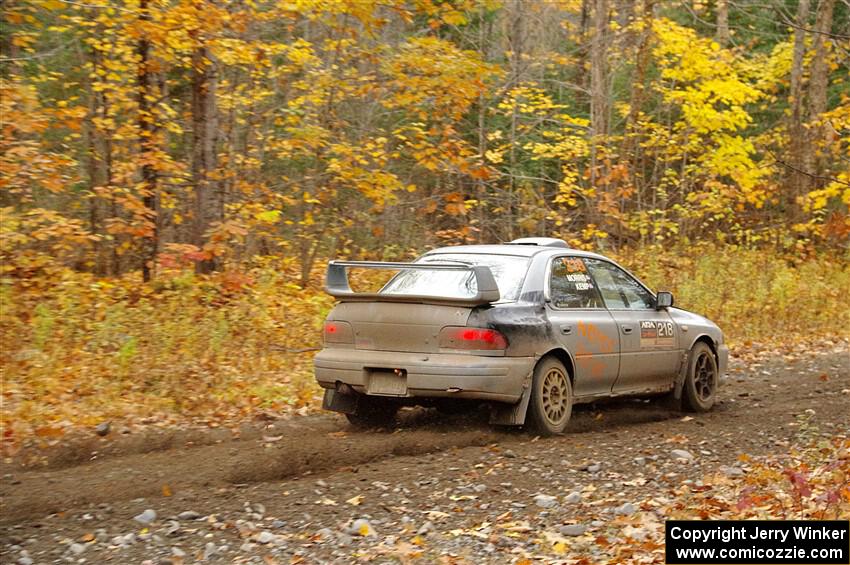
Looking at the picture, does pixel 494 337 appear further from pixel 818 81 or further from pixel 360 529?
pixel 818 81

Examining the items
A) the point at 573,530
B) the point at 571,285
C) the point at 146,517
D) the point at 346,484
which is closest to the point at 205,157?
the point at 571,285

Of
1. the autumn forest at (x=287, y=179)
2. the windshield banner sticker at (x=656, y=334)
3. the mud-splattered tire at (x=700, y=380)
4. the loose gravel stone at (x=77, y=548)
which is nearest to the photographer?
the loose gravel stone at (x=77, y=548)

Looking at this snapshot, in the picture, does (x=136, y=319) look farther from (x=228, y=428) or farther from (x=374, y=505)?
(x=374, y=505)

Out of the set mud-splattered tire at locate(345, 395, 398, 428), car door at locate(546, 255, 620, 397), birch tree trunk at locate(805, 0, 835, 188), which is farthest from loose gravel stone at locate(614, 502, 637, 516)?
birch tree trunk at locate(805, 0, 835, 188)

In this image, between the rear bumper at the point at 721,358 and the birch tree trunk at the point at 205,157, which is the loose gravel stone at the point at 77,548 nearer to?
the rear bumper at the point at 721,358

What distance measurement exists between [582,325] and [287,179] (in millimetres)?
9861

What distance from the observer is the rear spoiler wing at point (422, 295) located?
8.15 m

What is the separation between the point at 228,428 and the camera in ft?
30.7

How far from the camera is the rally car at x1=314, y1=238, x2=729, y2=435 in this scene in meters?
8.23

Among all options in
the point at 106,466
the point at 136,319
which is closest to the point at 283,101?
the point at 136,319

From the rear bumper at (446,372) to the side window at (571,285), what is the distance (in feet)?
2.90

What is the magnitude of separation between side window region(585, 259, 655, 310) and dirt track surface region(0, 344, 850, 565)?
1189 mm

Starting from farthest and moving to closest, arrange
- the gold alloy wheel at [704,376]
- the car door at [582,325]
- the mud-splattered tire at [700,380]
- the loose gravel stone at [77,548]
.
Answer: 1. the gold alloy wheel at [704,376]
2. the mud-splattered tire at [700,380]
3. the car door at [582,325]
4. the loose gravel stone at [77,548]

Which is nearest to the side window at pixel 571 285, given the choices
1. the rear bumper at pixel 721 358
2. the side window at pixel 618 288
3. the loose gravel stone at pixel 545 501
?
the side window at pixel 618 288
